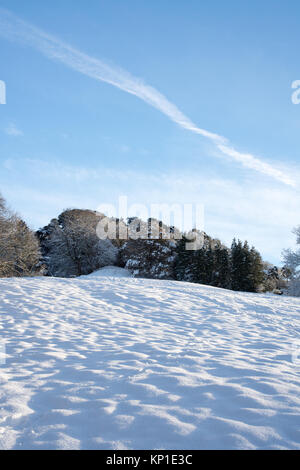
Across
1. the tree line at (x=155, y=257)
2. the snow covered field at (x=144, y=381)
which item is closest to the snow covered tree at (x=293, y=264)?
the tree line at (x=155, y=257)

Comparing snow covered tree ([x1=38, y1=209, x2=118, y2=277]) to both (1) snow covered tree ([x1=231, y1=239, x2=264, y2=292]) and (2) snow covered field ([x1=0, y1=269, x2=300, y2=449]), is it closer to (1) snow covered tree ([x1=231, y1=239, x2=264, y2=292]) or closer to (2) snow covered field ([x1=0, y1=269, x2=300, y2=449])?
(1) snow covered tree ([x1=231, y1=239, x2=264, y2=292])

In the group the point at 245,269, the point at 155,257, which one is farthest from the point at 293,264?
the point at 155,257

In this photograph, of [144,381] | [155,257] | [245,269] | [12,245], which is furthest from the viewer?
[155,257]

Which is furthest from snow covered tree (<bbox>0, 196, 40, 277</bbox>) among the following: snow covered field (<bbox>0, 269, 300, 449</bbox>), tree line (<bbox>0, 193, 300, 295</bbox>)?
snow covered field (<bbox>0, 269, 300, 449</bbox>)

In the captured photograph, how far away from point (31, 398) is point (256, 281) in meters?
29.7

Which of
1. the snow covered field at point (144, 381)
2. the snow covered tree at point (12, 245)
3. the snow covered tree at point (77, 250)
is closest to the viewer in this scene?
the snow covered field at point (144, 381)

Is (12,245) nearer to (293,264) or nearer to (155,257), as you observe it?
(155,257)

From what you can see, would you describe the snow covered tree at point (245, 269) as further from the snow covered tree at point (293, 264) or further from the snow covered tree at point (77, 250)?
the snow covered tree at point (77, 250)

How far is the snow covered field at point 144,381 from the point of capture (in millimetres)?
2480

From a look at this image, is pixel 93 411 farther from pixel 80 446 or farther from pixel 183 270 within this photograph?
pixel 183 270

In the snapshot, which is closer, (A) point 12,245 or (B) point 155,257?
(A) point 12,245

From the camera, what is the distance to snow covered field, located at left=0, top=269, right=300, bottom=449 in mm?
2480

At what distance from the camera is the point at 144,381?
360 cm
